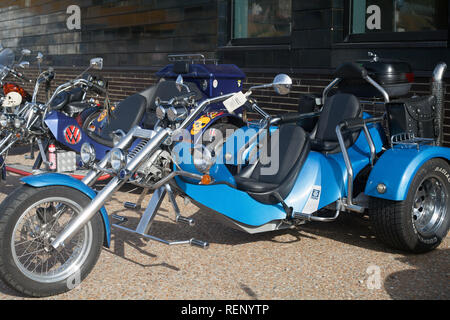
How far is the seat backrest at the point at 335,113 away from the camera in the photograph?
4.54 meters

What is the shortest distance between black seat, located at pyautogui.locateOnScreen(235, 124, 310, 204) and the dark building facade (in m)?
2.56

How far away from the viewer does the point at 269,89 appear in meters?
8.20

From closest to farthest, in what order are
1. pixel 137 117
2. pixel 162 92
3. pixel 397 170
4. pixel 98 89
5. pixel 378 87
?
pixel 397 170
pixel 378 87
pixel 137 117
pixel 162 92
pixel 98 89

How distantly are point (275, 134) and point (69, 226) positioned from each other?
1.86 m

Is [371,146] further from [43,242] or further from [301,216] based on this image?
[43,242]

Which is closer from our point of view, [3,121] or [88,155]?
[88,155]

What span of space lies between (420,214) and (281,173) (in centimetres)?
112

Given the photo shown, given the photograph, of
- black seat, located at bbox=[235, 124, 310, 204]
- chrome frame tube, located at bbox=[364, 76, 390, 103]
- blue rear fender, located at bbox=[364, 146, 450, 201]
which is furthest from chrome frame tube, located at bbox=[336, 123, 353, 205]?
chrome frame tube, located at bbox=[364, 76, 390, 103]

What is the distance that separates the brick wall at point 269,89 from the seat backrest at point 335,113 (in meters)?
0.40

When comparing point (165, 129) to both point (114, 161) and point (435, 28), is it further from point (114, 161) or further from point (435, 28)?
point (435, 28)

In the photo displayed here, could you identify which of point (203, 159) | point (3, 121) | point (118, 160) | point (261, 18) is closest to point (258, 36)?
point (261, 18)

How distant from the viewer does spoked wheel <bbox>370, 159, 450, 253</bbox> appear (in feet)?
13.0

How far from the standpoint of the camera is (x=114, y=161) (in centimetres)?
345
